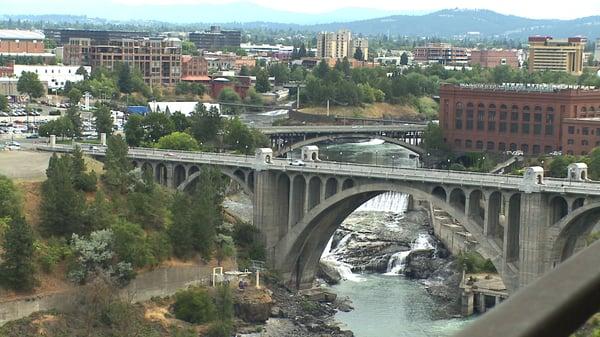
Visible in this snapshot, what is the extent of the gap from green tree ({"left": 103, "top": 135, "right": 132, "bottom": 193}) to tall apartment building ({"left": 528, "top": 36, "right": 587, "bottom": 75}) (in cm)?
13823

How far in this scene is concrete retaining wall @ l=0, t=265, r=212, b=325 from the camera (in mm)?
41844

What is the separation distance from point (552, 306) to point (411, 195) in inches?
2091

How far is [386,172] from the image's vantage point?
5319 centimetres

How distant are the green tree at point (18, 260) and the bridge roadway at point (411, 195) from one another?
14938mm

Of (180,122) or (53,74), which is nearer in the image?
(180,122)

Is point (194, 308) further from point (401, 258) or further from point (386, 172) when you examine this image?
point (401, 258)

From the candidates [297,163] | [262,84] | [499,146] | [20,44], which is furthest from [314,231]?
[20,44]

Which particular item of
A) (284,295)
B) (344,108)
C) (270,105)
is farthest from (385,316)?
(270,105)

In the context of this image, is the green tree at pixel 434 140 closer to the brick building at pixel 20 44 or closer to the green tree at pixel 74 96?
the green tree at pixel 74 96

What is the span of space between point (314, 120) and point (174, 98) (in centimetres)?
2254

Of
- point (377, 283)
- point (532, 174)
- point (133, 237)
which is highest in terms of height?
point (532, 174)

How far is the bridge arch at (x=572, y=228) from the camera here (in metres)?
46.3

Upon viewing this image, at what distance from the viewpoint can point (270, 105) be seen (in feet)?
497

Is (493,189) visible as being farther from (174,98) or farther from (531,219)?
(174,98)
